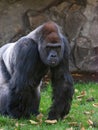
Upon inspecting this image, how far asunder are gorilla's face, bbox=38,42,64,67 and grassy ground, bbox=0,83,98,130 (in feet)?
2.26

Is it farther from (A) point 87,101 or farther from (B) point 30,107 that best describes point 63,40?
(A) point 87,101

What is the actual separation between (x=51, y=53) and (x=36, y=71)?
1.05 feet

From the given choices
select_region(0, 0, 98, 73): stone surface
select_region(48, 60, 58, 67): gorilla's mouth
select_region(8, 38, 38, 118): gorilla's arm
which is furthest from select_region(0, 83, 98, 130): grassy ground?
select_region(0, 0, 98, 73): stone surface

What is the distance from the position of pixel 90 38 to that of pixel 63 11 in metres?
0.66

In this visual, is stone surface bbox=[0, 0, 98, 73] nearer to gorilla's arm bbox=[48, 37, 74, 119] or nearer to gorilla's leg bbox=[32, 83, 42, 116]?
gorilla's leg bbox=[32, 83, 42, 116]

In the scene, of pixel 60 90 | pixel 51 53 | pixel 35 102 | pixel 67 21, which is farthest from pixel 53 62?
pixel 67 21

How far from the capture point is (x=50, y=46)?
17.8 feet

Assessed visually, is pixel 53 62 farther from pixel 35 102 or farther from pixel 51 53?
pixel 35 102

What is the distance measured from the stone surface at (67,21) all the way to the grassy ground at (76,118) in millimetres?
1217

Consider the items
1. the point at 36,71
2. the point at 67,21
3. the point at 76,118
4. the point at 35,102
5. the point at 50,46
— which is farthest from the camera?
the point at 67,21

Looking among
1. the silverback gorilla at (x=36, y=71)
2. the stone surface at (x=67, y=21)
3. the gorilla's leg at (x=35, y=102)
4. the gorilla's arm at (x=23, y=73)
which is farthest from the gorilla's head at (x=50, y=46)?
Result: the stone surface at (x=67, y=21)

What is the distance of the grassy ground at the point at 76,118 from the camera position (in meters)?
5.46

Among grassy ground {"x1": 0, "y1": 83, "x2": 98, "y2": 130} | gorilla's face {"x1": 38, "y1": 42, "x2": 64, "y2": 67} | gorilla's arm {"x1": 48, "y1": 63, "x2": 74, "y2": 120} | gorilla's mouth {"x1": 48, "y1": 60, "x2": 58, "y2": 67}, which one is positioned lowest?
grassy ground {"x1": 0, "y1": 83, "x2": 98, "y2": 130}

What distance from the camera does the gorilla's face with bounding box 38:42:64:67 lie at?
5445mm
